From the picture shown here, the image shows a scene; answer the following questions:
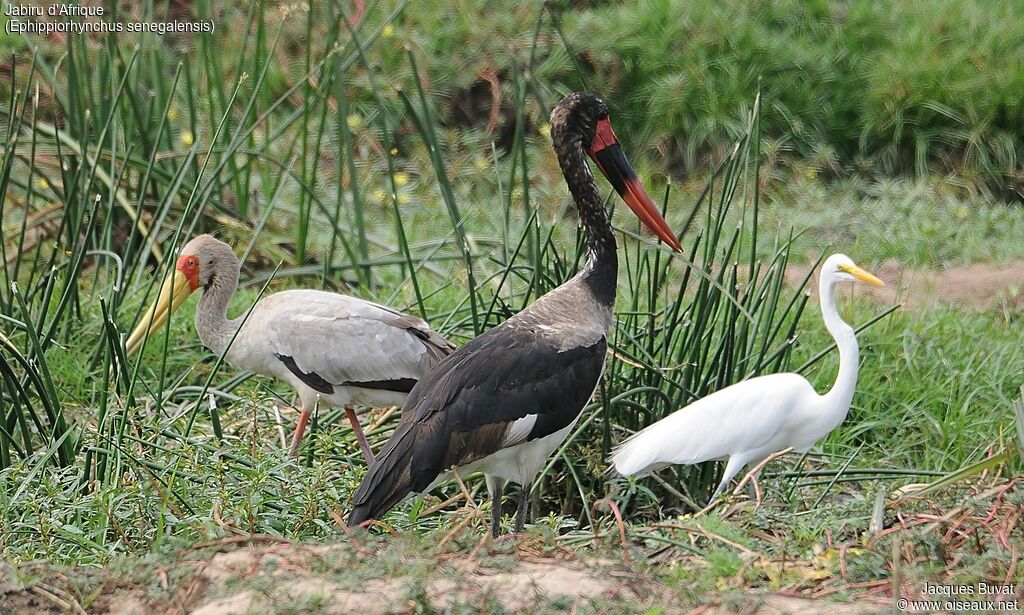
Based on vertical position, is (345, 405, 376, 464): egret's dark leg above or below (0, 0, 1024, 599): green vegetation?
below

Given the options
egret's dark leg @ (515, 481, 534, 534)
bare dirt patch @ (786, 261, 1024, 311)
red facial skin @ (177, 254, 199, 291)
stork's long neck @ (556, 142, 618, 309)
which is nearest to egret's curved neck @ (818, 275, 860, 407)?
stork's long neck @ (556, 142, 618, 309)

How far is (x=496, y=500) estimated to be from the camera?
3785 mm

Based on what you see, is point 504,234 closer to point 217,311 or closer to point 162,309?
point 217,311

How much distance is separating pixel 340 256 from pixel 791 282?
198 cm

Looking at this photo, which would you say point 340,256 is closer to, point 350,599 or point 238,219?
point 238,219

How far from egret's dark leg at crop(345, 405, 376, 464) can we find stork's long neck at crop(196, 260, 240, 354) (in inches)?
20.6

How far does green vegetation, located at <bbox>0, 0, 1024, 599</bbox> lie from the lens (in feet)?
11.9

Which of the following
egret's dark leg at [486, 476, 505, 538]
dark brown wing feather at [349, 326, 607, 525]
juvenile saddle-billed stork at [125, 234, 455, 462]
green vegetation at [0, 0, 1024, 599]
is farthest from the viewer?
juvenile saddle-billed stork at [125, 234, 455, 462]

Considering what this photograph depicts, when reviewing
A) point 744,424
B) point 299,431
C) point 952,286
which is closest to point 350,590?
point 744,424

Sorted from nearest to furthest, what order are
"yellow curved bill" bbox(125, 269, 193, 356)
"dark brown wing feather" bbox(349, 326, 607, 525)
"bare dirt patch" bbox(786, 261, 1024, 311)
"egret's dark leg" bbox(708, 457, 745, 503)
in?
"dark brown wing feather" bbox(349, 326, 607, 525) < "egret's dark leg" bbox(708, 457, 745, 503) < "yellow curved bill" bbox(125, 269, 193, 356) < "bare dirt patch" bbox(786, 261, 1024, 311)

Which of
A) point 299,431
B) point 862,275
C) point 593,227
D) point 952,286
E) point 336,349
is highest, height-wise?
point 593,227

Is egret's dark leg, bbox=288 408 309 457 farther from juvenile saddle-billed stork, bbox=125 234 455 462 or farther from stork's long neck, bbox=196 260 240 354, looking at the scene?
stork's long neck, bbox=196 260 240 354

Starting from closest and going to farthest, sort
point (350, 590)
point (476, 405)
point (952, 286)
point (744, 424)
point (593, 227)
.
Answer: point (350, 590)
point (476, 405)
point (744, 424)
point (593, 227)
point (952, 286)

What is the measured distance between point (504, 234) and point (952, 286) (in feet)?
8.49
